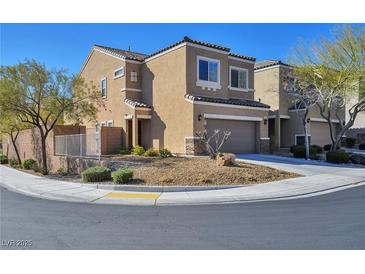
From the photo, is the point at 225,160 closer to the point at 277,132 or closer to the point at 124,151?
the point at 124,151

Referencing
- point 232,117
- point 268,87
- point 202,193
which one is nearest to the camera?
point 202,193

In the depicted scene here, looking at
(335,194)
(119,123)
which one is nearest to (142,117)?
(119,123)

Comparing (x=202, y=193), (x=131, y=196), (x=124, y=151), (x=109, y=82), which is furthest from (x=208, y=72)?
(x=131, y=196)

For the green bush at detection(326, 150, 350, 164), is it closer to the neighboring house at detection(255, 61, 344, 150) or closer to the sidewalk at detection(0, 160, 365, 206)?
the sidewalk at detection(0, 160, 365, 206)

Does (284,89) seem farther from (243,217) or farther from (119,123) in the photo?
(243,217)

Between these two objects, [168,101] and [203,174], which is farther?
[168,101]

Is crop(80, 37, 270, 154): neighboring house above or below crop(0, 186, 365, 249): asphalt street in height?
above

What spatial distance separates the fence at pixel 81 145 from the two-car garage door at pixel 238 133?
7.21m

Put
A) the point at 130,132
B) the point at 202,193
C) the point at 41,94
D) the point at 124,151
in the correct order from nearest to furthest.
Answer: the point at 202,193 → the point at 41,94 → the point at 124,151 → the point at 130,132

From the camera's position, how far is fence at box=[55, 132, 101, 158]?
17844 mm

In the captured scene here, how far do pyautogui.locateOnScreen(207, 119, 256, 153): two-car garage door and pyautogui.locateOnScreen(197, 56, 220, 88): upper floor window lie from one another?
271 centimetres

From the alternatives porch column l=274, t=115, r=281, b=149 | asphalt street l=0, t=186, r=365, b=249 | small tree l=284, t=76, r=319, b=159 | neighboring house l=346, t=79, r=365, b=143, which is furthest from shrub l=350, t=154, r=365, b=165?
neighboring house l=346, t=79, r=365, b=143

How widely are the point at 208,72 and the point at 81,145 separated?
31.6 ft

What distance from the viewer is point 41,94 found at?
17188 mm
